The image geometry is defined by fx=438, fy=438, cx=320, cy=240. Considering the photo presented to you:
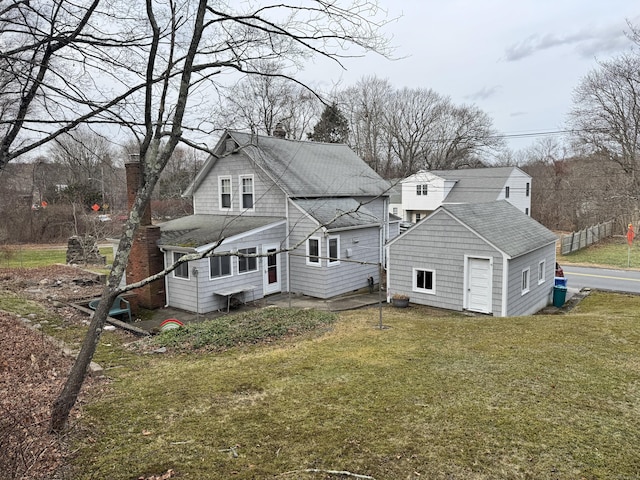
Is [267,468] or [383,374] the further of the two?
[383,374]

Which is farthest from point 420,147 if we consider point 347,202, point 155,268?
point 155,268

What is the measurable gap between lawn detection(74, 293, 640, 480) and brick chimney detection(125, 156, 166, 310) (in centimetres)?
678

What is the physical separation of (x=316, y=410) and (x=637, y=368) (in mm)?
5921

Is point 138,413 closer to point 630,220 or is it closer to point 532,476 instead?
point 532,476

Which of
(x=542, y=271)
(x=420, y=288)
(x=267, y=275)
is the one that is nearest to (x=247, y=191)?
(x=267, y=275)

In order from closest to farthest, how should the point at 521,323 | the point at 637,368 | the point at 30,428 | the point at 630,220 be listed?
1. the point at 30,428
2. the point at 637,368
3. the point at 521,323
4. the point at 630,220

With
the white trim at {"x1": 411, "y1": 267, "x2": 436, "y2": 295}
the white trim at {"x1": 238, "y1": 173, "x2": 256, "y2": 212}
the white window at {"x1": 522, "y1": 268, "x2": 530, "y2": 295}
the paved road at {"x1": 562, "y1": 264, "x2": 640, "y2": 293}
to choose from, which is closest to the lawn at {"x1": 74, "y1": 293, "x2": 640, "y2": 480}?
the white window at {"x1": 522, "y1": 268, "x2": 530, "y2": 295}

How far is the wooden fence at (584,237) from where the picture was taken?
31.2m

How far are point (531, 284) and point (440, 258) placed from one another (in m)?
3.64

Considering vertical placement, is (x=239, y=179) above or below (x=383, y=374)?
above

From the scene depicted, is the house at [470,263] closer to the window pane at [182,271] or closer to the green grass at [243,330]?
the green grass at [243,330]

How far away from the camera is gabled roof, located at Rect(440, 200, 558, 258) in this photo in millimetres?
13812

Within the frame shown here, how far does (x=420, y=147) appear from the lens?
53.6 m

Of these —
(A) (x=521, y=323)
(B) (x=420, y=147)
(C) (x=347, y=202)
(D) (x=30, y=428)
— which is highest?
(B) (x=420, y=147)
